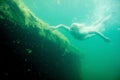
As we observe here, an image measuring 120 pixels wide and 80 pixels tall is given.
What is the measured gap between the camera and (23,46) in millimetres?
7508

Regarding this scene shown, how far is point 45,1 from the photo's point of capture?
62.7 ft

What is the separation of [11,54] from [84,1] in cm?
1430

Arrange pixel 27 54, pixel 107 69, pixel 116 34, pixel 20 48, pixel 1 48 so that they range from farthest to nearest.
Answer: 1. pixel 107 69
2. pixel 116 34
3. pixel 27 54
4. pixel 20 48
5. pixel 1 48

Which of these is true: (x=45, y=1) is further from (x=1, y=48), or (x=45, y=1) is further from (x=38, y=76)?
(x=1, y=48)

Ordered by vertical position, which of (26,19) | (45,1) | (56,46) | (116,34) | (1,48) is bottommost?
(1,48)

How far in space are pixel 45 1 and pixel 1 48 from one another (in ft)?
44.7

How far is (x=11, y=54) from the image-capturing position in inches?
267

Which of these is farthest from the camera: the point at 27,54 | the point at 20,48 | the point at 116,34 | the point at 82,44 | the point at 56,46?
the point at 82,44

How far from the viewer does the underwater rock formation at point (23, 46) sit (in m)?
6.35

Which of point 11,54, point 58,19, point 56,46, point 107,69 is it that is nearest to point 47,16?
point 58,19

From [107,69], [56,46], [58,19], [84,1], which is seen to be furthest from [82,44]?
[107,69]

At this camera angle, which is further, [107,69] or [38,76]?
[107,69]

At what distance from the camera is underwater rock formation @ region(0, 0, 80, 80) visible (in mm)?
6350

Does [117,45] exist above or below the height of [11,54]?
above
